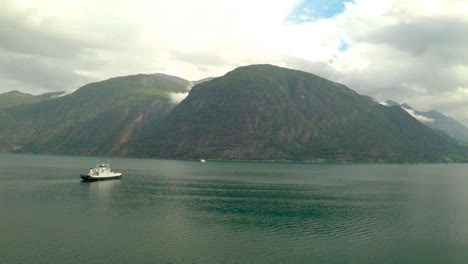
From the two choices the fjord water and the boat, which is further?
the boat

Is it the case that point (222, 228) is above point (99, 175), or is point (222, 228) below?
below

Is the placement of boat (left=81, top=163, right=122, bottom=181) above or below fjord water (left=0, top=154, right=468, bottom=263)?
above

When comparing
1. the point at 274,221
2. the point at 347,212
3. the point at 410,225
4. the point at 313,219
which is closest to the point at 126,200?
the point at 274,221

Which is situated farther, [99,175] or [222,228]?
[99,175]

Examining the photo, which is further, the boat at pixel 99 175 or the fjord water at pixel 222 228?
the boat at pixel 99 175

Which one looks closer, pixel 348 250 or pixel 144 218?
pixel 348 250

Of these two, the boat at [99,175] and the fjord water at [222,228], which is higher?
the boat at [99,175]

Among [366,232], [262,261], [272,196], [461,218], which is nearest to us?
[262,261]

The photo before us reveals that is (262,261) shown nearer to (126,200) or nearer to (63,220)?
(63,220)

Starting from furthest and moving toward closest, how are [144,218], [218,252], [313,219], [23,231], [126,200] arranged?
[126,200] → [313,219] → [144,218] → [23,231] → [218,252]
